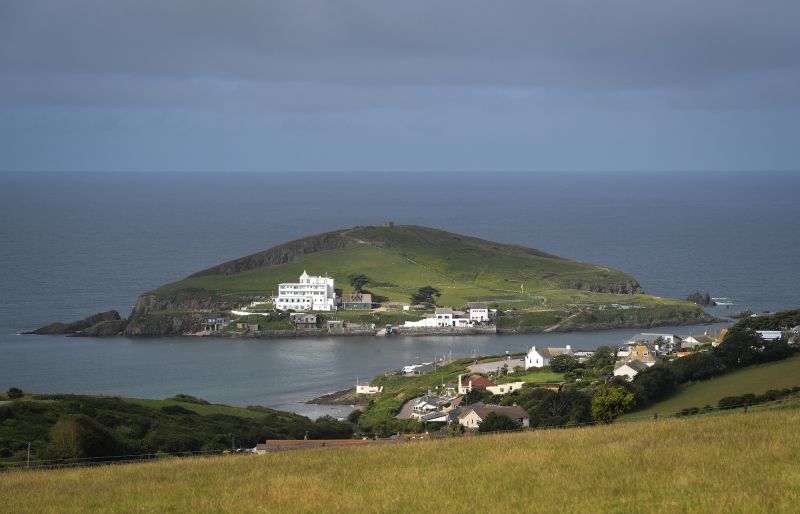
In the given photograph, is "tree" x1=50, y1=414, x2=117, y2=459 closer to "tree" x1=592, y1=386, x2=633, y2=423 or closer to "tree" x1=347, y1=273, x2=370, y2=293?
"tree" x1=592, y1=386, x2=633, y2=423

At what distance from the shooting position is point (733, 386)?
35.2m

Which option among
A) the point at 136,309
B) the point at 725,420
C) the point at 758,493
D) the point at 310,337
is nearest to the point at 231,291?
the point at 136,309

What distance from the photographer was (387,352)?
69.8 m

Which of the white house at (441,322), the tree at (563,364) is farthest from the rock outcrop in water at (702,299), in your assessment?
the tree at (563,364)

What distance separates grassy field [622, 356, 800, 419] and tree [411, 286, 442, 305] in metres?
48.3

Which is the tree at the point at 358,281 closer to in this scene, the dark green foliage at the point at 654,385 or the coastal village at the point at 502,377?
the coastal village at the point at 502,377

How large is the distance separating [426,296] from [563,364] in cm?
3589

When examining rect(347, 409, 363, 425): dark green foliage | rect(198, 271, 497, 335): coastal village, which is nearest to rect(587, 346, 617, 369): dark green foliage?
rect(347, 409, 363, 425): dark green foliage

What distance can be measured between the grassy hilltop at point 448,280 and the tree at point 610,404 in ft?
148

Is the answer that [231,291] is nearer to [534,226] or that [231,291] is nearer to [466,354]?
[466,354]

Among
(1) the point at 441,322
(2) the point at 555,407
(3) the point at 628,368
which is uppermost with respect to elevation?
(1) the point at 441,322

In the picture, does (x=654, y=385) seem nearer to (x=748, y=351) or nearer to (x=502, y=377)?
(x=748, y=351)

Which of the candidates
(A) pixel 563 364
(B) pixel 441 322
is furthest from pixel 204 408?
(B) pixel 441 322

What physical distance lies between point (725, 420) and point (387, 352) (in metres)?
51.2
